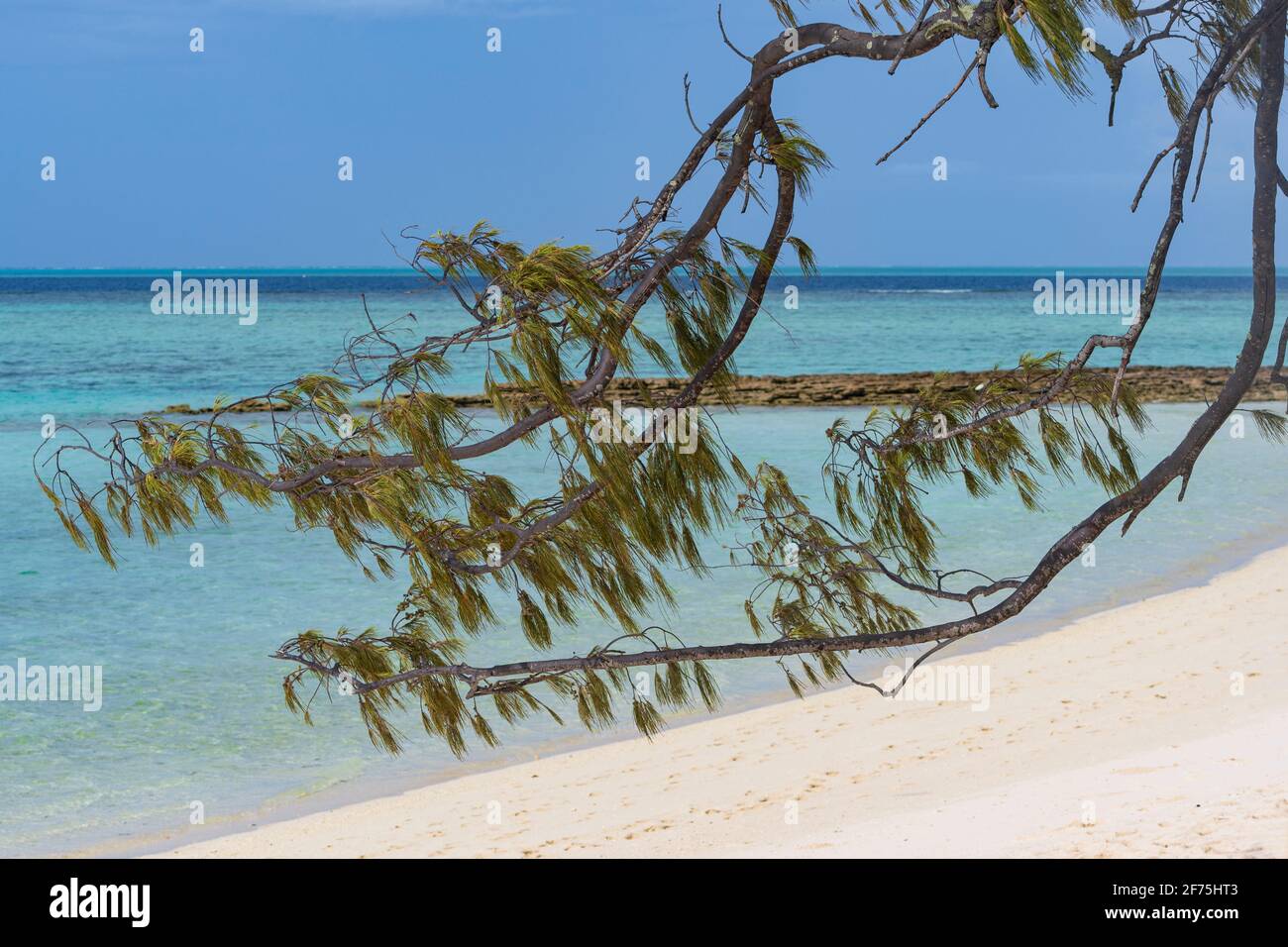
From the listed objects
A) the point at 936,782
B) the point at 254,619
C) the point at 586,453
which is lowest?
the point at 254,619

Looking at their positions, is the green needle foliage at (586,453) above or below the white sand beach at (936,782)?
above

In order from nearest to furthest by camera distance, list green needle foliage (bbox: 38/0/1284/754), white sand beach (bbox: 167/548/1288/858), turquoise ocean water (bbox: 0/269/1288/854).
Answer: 1. green needle foliage (bbox: 38/0/1284/754)
2. white sand beach (bbox: 167/548/1288/858)
3. turquoise ocean water (bbox: 0/269/1288/854)

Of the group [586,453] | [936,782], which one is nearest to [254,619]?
[936,782]

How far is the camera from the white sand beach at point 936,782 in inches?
125

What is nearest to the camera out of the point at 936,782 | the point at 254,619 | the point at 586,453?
the point at 586,453

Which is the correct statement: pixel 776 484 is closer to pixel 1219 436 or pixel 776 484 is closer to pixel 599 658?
pixel 599 658

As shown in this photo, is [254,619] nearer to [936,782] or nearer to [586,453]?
[936,782]

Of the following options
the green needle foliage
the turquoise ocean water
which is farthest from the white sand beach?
the green needle foliage

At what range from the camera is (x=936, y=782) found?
4172 millimetres

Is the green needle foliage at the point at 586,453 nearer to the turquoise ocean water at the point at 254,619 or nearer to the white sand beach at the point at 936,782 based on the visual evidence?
the turquoise ocean water at the point at 254,619

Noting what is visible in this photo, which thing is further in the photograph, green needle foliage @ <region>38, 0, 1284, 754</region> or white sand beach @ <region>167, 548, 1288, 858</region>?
white sand beach @ <region>167, 548, 1288, 858</region>

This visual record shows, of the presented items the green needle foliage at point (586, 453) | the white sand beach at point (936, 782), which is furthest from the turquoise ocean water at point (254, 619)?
the white sand beach at point (936, 782)

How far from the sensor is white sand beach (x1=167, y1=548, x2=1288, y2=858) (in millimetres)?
3182

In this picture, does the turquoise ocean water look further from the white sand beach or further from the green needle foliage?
the white sand beach
